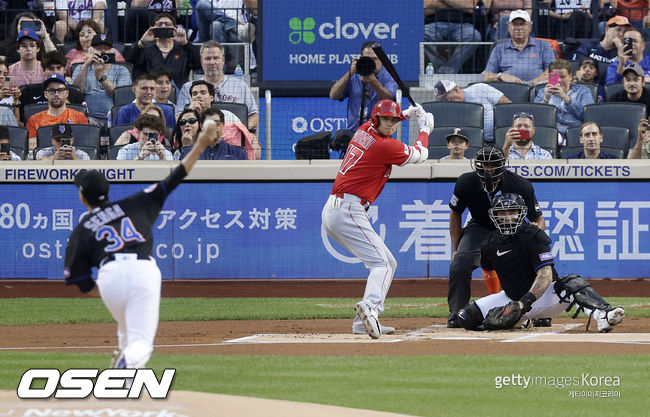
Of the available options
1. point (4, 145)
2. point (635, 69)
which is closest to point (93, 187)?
point (4, 145)

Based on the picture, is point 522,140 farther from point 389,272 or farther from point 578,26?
point 389,272

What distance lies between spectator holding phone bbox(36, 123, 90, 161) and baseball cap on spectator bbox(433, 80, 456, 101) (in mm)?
4817

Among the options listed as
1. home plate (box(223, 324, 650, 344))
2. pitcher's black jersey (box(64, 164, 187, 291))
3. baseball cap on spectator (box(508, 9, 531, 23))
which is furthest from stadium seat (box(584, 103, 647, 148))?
pitcher's black jersey (box(64, 164, 187, 291))

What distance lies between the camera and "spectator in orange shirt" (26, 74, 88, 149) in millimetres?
14742

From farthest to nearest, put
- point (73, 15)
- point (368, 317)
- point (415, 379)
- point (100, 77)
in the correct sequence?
point (73, 15), point (100, 77), point (368, 317), point (415, 379)

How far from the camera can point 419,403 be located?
641 cm

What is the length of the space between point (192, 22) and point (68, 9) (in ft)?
6.26

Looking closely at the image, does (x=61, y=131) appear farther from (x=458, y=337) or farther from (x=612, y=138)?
(x=612, y=138)

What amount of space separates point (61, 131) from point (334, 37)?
163 inches

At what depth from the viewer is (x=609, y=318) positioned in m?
9.34

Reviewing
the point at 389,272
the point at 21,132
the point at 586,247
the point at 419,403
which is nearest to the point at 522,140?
the point at 586,247

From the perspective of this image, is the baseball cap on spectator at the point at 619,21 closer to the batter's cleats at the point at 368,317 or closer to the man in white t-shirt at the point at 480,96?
the man in white t-shirt at the point at 480,96

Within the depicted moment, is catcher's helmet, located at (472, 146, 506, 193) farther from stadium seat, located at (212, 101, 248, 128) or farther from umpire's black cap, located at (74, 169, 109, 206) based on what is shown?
stadium seat, located at (212, 101, 248, 128)

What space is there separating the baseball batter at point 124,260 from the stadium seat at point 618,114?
9.57m
